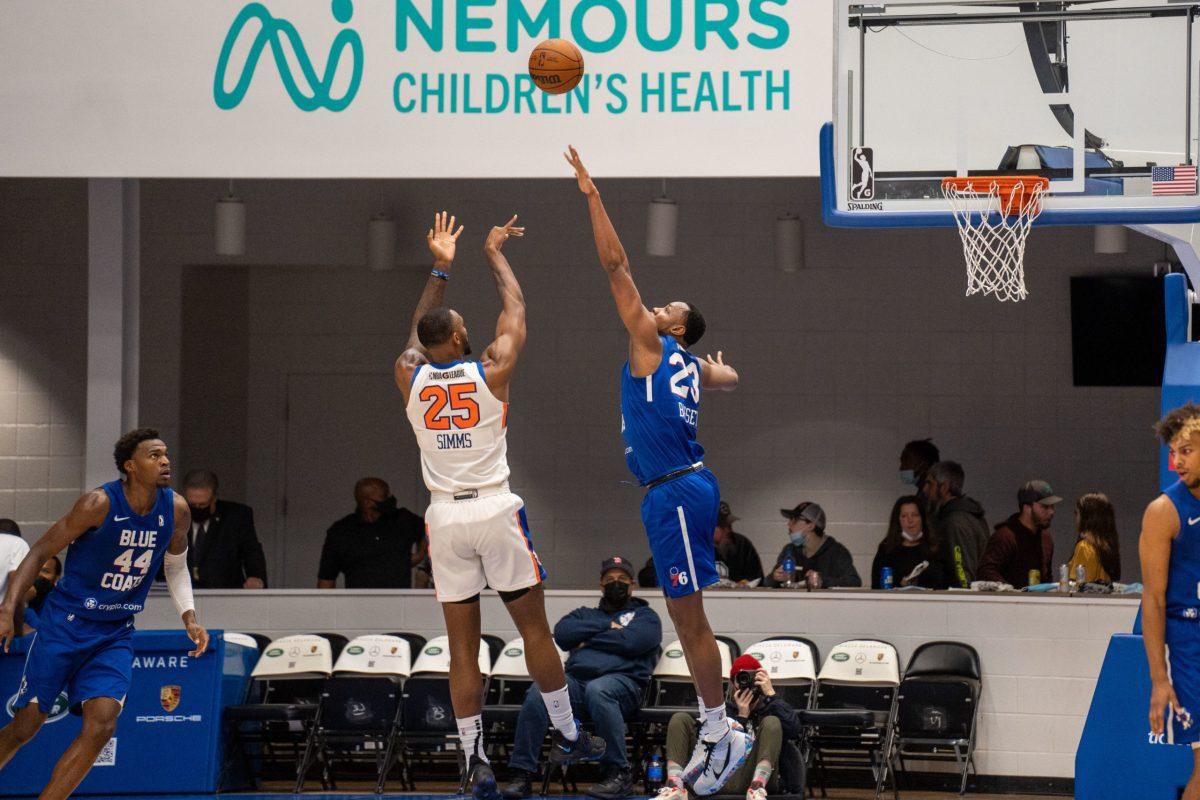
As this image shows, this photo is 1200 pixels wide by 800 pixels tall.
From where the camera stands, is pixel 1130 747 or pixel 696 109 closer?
pixel 1130 747

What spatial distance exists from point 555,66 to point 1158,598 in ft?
13.4

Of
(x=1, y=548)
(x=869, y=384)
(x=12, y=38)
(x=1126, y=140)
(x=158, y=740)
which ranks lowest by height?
(x=158, y=740)

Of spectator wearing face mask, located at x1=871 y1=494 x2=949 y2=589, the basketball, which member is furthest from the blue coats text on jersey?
spectator wearing face mask, located at x1=871 y1=494 x2=949 y2=589

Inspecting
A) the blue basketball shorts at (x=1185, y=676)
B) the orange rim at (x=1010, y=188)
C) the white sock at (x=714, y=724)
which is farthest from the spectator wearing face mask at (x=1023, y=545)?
the blue basketball shorts at (x=1185, y=676)

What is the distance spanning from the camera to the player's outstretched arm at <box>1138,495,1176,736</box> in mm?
6531

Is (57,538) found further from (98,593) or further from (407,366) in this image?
(407,366)

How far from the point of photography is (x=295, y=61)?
10500 millimetres

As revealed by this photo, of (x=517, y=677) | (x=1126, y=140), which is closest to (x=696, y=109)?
(x=1126, y=140)

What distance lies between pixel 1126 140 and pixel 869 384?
21.0 feet

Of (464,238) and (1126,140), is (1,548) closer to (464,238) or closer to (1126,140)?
(464,238)

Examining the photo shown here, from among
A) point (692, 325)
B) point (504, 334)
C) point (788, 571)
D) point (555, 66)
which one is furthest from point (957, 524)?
point (504, 334)

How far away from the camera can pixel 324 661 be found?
11.1 meters

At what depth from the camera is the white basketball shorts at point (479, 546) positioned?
727 centimetres

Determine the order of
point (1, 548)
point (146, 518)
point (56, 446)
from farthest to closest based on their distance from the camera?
1. point (56, 446)
2. point (1, 548)
3. point (146, 518)
